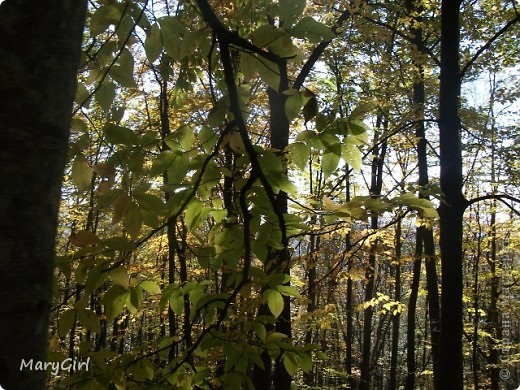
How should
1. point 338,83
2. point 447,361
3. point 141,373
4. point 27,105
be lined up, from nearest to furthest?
point 27,105 → point 141,373 → point 447,361 → point 338,83

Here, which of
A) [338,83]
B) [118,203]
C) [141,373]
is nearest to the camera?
[118,203]

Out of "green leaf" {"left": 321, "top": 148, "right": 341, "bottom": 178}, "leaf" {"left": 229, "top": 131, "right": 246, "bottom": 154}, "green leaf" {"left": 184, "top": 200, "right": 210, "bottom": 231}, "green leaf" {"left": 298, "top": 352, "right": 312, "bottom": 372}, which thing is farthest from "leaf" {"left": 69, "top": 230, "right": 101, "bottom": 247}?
"green leaf" {"left": 298, "top": 352, "right": 312, "bottom": 372}

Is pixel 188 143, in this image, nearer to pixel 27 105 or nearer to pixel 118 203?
pixel 118 203

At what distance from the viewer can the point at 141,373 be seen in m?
1.31

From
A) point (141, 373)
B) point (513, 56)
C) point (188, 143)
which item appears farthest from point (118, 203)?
point (513, 56)

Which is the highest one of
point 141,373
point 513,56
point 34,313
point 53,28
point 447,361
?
point 513,56

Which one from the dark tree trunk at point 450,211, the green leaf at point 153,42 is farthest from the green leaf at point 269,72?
the dark tree trunk at point 450,211

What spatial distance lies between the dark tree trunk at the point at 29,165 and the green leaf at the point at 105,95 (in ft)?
2.59

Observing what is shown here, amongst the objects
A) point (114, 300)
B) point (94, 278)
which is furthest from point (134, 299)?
point (94, 278)

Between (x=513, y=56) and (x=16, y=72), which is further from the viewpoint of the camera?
(x=513, y=56)

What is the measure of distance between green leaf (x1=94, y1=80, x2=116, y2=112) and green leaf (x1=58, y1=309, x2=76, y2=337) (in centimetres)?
60

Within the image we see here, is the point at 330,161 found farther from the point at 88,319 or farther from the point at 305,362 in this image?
the point at 88,319

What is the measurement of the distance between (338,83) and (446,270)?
7242mm

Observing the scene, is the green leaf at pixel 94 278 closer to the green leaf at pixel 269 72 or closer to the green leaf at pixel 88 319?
the green leaf at pixel 88 319
